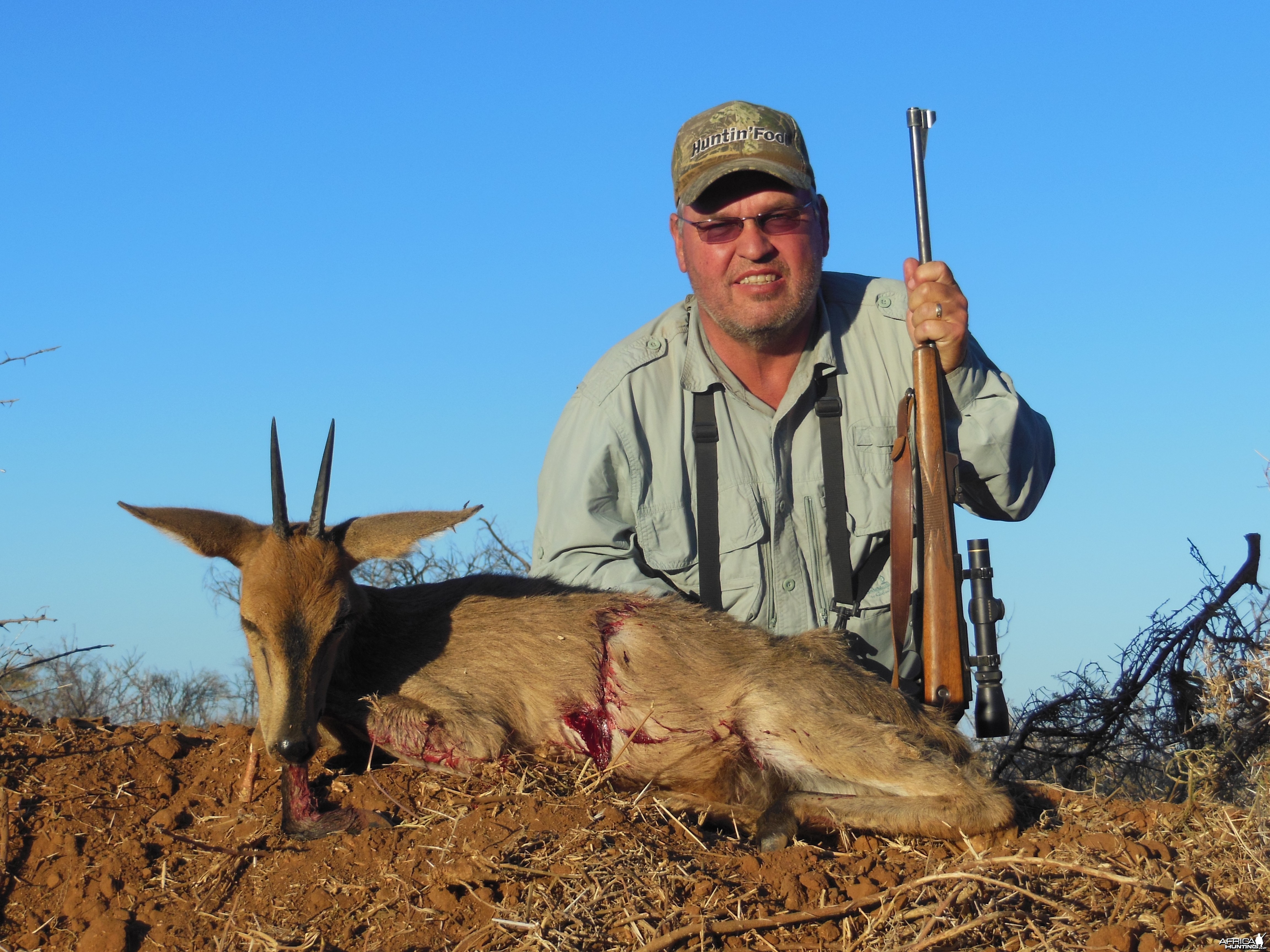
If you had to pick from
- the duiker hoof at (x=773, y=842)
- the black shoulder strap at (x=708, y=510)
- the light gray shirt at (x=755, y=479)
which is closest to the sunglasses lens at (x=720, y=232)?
the light gray shirt at (x=755, y=479)

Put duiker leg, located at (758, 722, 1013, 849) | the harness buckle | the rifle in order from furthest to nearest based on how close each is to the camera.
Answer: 1. the harness buckle
2. the rifle
3. duiker leg, located at (758, 722, 1013, 849)

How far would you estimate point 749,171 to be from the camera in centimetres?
668

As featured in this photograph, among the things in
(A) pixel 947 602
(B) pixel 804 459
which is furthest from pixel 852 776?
(B) pixel 804 459

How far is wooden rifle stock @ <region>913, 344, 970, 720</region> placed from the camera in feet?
17.5

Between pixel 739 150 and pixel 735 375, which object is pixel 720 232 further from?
pixel 735 375

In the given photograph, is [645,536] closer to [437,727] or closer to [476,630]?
[476,630]

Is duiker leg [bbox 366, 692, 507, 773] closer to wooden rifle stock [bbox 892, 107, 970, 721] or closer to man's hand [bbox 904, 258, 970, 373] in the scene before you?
wooden rifle stock [bbox 892, 107, 970, 721]

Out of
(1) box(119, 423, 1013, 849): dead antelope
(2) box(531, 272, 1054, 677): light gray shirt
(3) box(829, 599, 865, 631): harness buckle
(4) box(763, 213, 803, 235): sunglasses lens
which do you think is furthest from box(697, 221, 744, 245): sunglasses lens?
(1) box(119, 423, 1013, 849): dead antelope

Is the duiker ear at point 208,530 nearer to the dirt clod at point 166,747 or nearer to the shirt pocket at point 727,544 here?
the dirt clod at point 166,747

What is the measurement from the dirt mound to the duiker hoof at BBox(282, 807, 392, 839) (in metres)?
0.06

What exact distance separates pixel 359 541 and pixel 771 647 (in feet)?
6.18

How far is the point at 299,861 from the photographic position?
3.89 meters

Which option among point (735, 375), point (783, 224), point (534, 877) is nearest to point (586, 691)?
point (534, 877)

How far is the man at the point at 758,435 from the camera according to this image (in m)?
6.33
